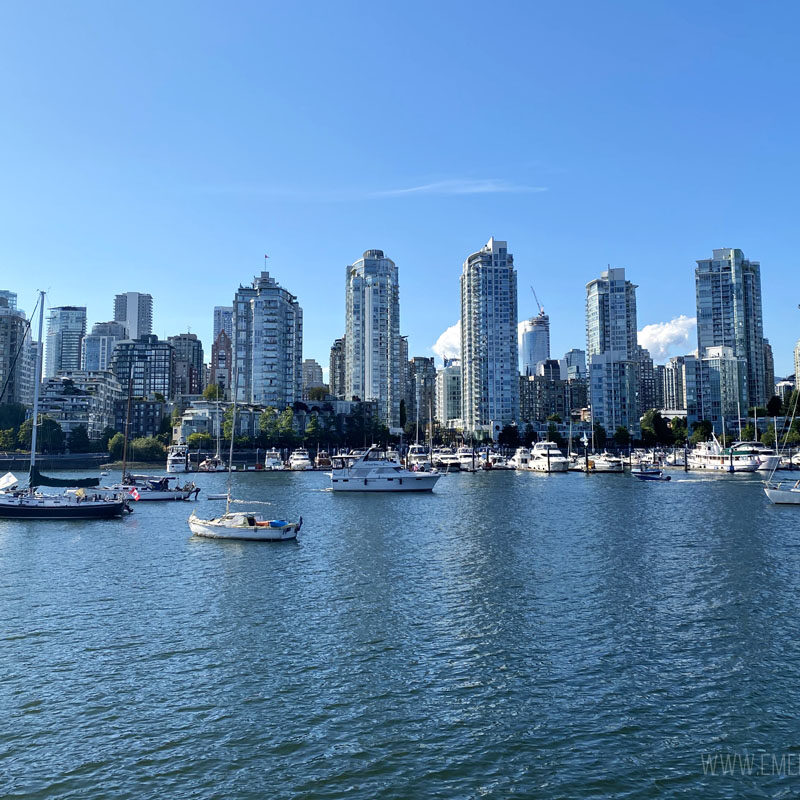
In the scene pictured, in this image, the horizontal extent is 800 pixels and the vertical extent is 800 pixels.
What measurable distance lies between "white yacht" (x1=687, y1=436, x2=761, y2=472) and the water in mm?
124690

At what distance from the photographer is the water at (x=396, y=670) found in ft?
71.3

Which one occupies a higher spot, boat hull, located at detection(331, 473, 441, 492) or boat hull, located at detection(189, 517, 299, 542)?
boat hull, located at detection(331, 473, 441, 492)

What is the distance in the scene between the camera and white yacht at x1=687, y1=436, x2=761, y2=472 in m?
174

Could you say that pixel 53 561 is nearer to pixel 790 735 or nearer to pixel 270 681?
pixel 270 681

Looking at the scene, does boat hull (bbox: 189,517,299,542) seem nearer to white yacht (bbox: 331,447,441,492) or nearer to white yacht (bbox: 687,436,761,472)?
white yacht (bbox: 331,447,441,492)

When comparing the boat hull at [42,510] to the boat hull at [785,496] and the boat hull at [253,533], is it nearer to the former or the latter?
the boat hull at [253,533]

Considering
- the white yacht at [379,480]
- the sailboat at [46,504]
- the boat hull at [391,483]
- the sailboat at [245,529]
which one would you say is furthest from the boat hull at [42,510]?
the white yacht at [379,480]

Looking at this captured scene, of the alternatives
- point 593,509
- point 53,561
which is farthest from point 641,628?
point 593,509

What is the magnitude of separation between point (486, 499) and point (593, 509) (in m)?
21.6

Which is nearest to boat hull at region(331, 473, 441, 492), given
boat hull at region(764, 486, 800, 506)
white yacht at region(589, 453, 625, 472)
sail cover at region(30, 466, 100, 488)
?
sail cover at region(30, 466, 100, 488)

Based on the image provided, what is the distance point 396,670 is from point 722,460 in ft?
579

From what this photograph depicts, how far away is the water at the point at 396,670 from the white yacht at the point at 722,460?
124690 mm

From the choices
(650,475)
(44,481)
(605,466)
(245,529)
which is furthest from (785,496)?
(44,481)

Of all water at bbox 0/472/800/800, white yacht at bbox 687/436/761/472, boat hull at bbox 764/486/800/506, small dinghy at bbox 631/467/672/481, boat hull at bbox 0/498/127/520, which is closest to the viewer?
water at bbox 0/472/800/800
